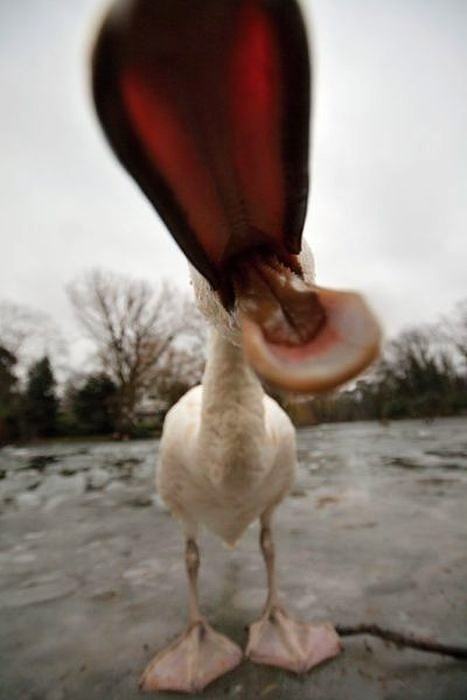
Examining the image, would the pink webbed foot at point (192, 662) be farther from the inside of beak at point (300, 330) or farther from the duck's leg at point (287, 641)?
the inside of beak at point (300, 330)

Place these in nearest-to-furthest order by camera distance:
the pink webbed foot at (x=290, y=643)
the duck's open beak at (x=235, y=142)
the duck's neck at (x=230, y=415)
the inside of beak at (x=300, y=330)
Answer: the duck's open beak at (x=235, y=142) < the inside of beak at (x=300, y=330) < the duck's neck at (x=230, y=415) < the pink webbed foot at (x=290, y=643)

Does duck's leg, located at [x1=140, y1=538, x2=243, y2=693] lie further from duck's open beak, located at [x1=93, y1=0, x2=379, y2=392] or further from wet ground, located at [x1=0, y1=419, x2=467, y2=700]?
duck's open beak, located at [x1=93, y1=0, x2=379, y2=392]

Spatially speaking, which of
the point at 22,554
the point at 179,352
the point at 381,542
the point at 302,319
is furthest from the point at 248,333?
the point at 179,352

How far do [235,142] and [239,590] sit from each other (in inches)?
127

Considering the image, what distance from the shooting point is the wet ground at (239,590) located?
2.17 m

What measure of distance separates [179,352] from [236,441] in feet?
115

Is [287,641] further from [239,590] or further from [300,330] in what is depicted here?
[300,330]

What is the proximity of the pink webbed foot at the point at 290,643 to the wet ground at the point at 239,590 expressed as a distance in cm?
6

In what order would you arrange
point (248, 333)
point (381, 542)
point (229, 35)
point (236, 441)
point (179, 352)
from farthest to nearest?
point (179, 352) → point (381, 542) → point (236, 441) → point (248, 333) → point (229, 35)

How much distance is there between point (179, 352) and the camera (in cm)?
3678

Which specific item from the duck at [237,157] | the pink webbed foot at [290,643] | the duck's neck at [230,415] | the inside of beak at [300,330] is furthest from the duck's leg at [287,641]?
the inside of beak at [300,330]

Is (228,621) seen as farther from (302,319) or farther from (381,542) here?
(302,319)

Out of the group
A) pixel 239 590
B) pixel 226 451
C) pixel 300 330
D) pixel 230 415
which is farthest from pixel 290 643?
pixel 300 330

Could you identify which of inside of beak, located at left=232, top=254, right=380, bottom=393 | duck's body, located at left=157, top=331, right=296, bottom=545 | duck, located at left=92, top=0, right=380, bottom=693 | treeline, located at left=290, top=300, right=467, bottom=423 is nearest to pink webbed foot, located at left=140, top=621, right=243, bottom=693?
duck's body, located at left=157, top=331, right=296, bottom=545
